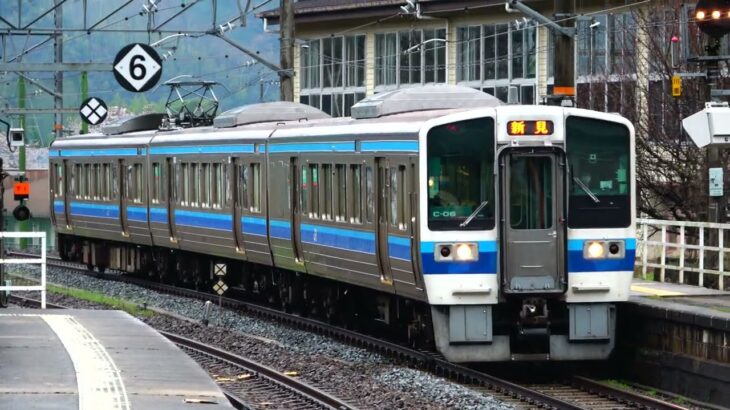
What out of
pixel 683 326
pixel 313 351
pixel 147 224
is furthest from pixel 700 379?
pixel 147 224

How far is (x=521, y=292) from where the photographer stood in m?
16.1

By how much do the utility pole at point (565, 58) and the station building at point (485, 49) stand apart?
5219 millimetres

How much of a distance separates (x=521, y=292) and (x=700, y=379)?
2.04 metres

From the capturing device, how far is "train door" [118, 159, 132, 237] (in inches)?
1194

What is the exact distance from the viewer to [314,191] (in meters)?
20.7

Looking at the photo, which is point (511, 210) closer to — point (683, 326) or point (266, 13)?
point (683, 326)

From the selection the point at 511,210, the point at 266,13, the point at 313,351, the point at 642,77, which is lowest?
the point at 313,351

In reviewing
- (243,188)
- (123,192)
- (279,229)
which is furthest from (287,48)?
(279,229)

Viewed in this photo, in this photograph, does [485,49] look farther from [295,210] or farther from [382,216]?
[382,216]

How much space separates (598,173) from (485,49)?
96.3ft

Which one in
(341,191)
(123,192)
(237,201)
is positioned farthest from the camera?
(123,192)

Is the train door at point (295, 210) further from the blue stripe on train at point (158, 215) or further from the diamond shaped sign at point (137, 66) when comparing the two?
the diamond shaped sign at point (137, 66)

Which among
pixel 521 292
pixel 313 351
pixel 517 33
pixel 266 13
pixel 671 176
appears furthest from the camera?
pixel 266 13

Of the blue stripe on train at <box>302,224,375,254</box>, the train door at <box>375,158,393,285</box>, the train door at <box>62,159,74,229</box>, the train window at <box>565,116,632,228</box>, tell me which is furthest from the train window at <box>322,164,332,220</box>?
the train door at <box>62,159,74,229</box>
